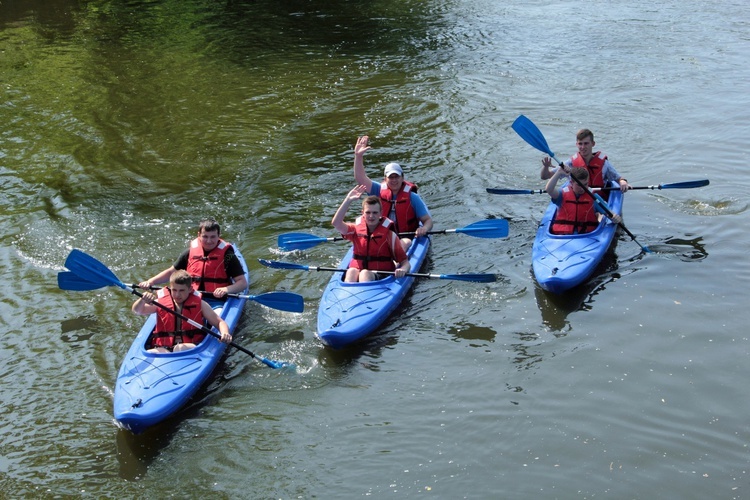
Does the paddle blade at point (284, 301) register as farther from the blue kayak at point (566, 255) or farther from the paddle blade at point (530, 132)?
the paddle blade at point (530, 132)

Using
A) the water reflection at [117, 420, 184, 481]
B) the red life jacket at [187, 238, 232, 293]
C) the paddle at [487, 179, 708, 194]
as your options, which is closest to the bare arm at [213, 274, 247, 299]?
the red life jacket at [187, 238, 232, 293]

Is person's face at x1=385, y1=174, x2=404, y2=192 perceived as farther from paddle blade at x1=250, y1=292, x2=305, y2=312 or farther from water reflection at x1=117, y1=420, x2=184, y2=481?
water reflection at x1=117, y1=420, x2=184, y2=481

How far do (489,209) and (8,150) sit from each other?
730 centimetres

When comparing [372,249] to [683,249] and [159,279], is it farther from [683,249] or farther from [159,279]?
[683,249]

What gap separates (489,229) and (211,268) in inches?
119

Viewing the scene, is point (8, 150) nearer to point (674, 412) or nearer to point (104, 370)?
point (104, 370)

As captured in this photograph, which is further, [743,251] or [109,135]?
[109,135]

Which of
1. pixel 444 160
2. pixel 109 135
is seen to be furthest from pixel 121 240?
pixel 444 160

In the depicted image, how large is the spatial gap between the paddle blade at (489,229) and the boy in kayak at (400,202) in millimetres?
449

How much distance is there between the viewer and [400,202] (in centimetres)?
898

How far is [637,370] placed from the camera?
6.99m

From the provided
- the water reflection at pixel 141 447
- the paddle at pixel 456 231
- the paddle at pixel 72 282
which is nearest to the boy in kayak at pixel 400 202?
the paddle at pixel 456 231

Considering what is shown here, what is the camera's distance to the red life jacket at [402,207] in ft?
29.4

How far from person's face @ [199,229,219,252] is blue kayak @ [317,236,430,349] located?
1.17 meters
